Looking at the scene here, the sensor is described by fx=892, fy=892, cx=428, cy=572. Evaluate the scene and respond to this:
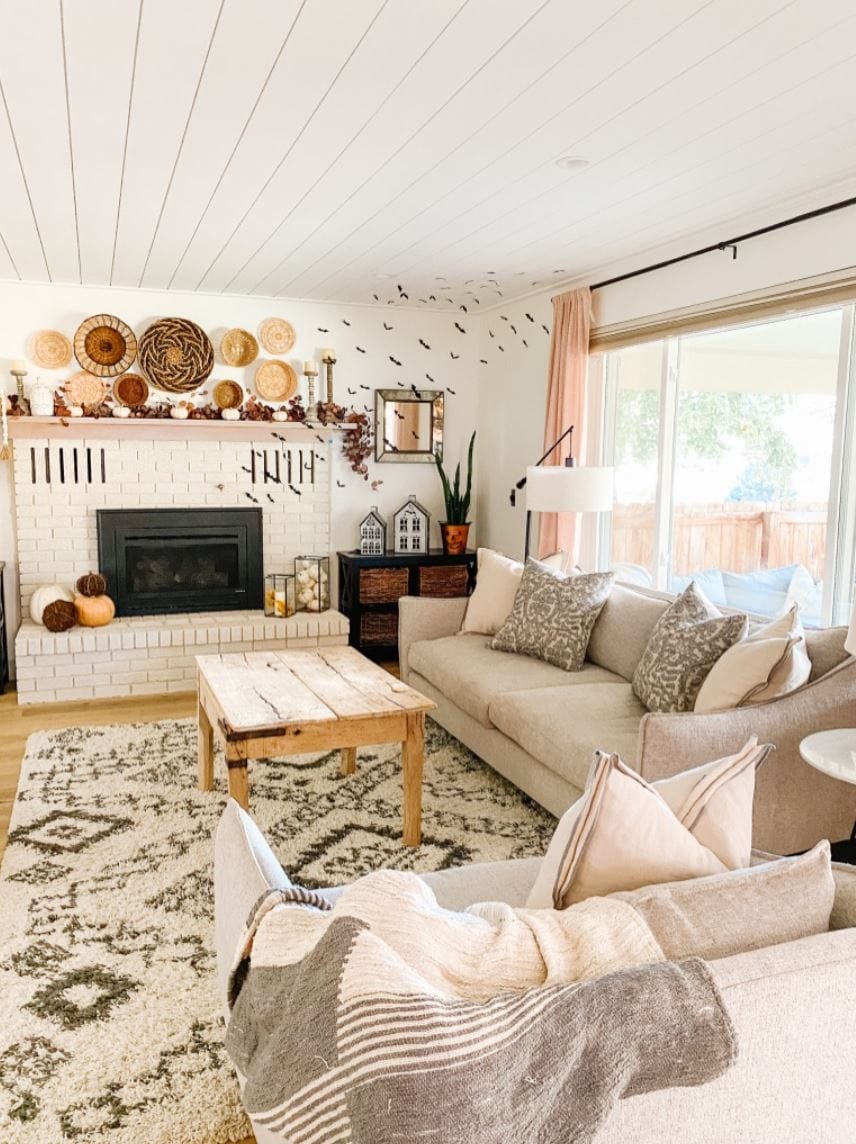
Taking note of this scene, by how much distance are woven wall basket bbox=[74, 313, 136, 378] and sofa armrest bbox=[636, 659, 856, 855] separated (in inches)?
157

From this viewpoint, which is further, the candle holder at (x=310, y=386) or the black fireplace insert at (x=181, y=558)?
the candle holder at (x=310, y=386)

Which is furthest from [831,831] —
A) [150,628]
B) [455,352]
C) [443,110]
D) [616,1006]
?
[455,352]

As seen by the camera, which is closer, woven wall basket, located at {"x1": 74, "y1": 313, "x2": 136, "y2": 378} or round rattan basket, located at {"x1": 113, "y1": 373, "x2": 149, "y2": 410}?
woven wall basket, located at {"x1": 74, "y1": 313, "x2": 136, "y2": 378}

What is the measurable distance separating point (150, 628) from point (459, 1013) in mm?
4388

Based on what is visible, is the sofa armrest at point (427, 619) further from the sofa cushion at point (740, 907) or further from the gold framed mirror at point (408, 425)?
the sofa cushion at point (740, 907)

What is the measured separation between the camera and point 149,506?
5410mm

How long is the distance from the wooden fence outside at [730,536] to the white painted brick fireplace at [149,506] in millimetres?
1849

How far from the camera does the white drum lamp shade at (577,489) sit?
4.13 m

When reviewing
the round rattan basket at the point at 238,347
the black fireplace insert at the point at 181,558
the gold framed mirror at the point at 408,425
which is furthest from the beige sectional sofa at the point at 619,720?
the round rattan basket at the point at 238,347

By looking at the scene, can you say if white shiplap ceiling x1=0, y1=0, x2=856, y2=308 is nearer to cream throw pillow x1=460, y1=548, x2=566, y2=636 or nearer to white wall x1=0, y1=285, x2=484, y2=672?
white wall x1=0, y1=285, x2=484, y2=672

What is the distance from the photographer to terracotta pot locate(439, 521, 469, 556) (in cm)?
591

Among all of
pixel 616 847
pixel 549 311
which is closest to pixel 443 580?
pixel 549 311

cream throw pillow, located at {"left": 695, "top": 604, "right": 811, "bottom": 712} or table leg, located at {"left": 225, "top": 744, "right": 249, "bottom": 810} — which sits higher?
cream throw pillow, located at {"left": 695, "top": 604, "right": 811, "bottom": 712}

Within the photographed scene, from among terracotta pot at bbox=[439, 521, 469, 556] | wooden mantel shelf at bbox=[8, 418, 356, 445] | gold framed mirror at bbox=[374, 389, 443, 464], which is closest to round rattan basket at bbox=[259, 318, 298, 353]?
wooden mantel shelf at bbox=[8, 418, 356, 445]
